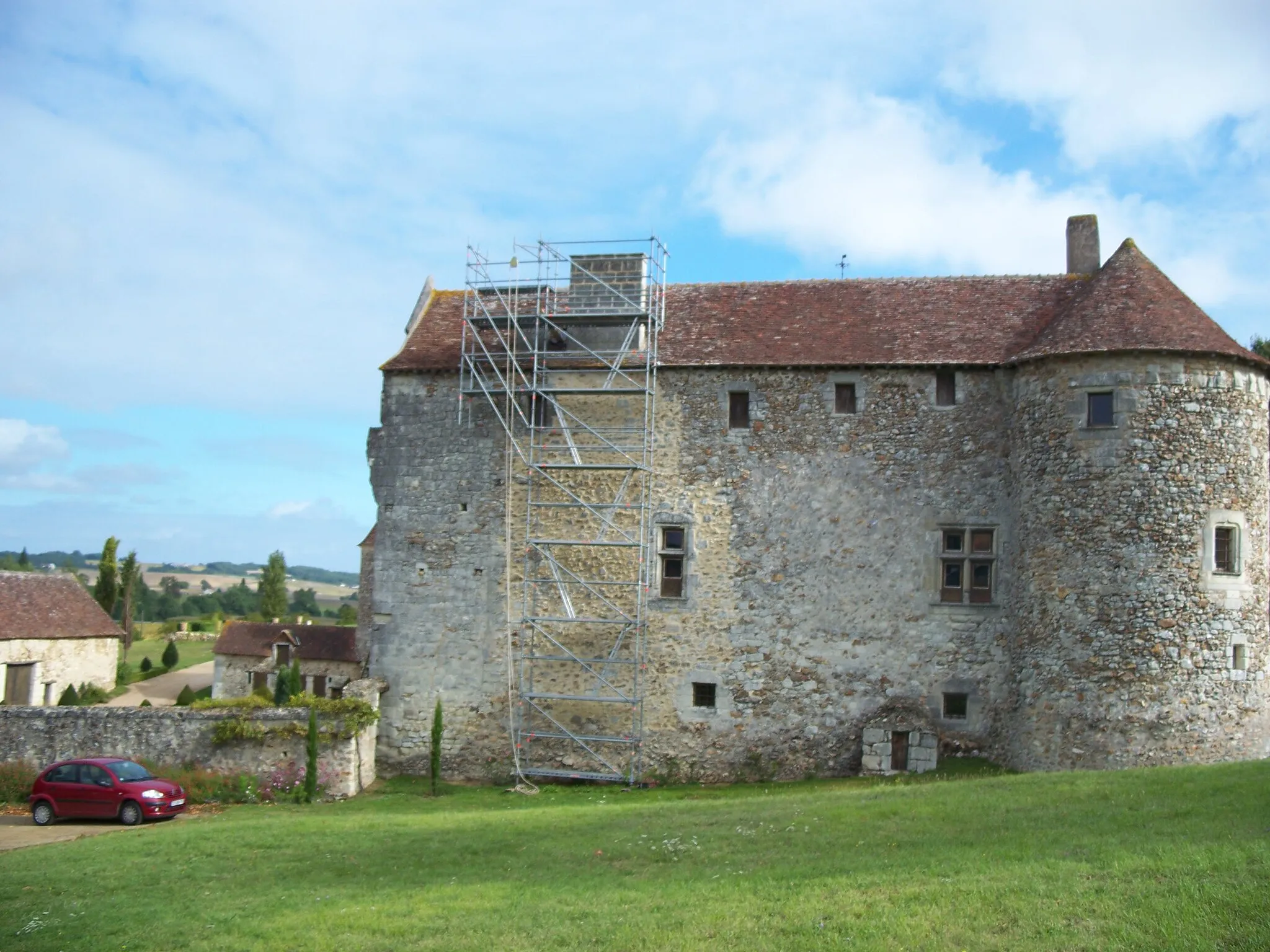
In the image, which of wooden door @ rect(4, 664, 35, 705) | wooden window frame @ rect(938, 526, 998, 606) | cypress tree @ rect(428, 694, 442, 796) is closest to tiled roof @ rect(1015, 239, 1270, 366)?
wooden window frame @ rect(938, 526, 998, 606)

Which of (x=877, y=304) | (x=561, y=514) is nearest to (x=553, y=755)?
(x=561, y=514)

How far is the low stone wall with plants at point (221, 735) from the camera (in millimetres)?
21578

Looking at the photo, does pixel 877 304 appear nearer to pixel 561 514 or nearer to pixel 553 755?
pixel 561 514

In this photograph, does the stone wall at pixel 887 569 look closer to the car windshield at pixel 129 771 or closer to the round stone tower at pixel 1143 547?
the round stone tower at pixel 1143 547

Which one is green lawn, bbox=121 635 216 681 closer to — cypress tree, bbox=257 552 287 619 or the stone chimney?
cypress tree, bbox=257 552 287 619

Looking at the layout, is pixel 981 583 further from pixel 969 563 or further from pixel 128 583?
pixel 128 583

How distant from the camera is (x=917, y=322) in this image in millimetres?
22812

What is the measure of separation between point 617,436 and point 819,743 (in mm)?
7615

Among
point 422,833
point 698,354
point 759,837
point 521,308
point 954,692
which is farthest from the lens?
point 521,308

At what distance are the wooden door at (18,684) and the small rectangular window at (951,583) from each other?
27642 mm

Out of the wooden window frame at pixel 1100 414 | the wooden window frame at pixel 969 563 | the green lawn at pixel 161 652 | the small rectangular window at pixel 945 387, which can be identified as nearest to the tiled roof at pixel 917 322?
the small rectangular window at pixel 945 387

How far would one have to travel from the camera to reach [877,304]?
77.0 ft

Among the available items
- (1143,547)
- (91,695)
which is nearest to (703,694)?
(1143,547)

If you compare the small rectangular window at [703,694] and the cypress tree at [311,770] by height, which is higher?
the small rectangular window at [703,694]
